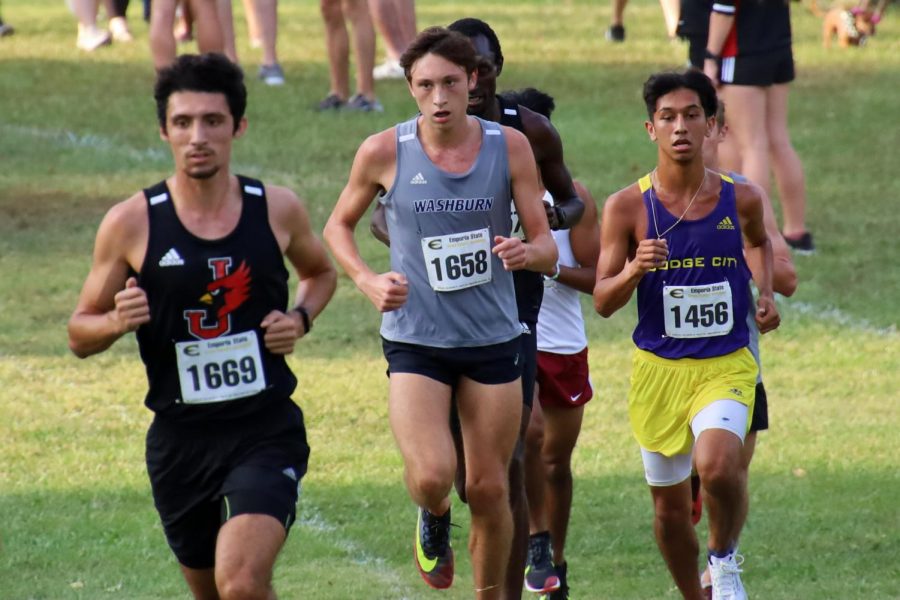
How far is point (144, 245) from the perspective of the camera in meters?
5.61

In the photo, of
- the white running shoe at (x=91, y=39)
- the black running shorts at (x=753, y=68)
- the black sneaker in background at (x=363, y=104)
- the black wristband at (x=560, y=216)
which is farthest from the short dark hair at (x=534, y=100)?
the white running shoe at (x=91, y=39)

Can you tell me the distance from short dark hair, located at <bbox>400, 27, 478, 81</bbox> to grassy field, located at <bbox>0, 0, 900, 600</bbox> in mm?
2215

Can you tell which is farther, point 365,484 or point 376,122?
point 376,122

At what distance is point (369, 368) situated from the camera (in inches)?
422

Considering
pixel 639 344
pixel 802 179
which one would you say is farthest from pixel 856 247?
pixel 639 344

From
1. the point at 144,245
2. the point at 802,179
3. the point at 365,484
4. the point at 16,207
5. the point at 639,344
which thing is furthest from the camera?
the point at 16,207

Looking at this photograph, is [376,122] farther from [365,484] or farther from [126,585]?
[126,585]

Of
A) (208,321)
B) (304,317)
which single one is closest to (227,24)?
(304,317)

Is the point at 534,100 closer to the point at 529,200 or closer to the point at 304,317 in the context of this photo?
the point at 529,200

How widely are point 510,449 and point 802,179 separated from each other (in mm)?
6863

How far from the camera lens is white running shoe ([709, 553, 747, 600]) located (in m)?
6.80

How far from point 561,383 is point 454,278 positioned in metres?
1.26

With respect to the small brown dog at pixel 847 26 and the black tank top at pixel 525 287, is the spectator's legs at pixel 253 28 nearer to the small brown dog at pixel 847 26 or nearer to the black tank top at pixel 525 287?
the small brown dog at pixel 847 26

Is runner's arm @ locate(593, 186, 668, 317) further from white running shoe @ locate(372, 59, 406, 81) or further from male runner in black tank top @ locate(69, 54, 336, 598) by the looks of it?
white running shoe @ locate(372, 59, 406, 81)
